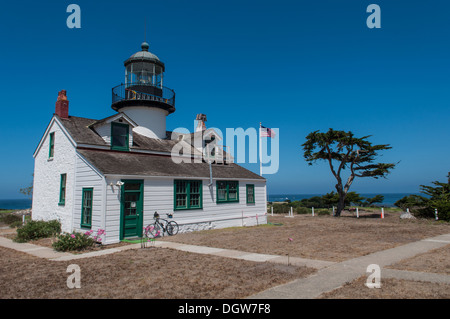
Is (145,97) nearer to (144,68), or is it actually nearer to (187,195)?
(144,68)

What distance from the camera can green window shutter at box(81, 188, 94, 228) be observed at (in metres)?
13.7

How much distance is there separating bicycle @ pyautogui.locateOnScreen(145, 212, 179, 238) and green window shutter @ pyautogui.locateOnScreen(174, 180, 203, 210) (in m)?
0.90

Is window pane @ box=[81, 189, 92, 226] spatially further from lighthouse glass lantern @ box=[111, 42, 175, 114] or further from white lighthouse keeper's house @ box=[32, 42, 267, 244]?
lighthouse glass lantern @ box=[111, 42, 175, 114]

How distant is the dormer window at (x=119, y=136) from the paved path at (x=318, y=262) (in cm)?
619

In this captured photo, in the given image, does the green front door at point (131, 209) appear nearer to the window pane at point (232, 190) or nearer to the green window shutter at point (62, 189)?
the green window shutter at point (62, 189)

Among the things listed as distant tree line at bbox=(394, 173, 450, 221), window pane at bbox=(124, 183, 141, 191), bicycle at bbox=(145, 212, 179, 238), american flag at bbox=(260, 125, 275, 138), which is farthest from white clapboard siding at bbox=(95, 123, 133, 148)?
distant tree line at bbox=(394, 173, 450, 221)

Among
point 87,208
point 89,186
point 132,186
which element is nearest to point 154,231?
point 132,186

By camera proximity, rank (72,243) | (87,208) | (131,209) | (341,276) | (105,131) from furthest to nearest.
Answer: (105,131) → (131,209) → (87,208) → (72,243) → (341,276)

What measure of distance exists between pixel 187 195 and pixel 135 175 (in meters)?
3.72

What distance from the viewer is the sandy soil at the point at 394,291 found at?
220 inches

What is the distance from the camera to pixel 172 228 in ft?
51.0

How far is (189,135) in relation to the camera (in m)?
23.3
